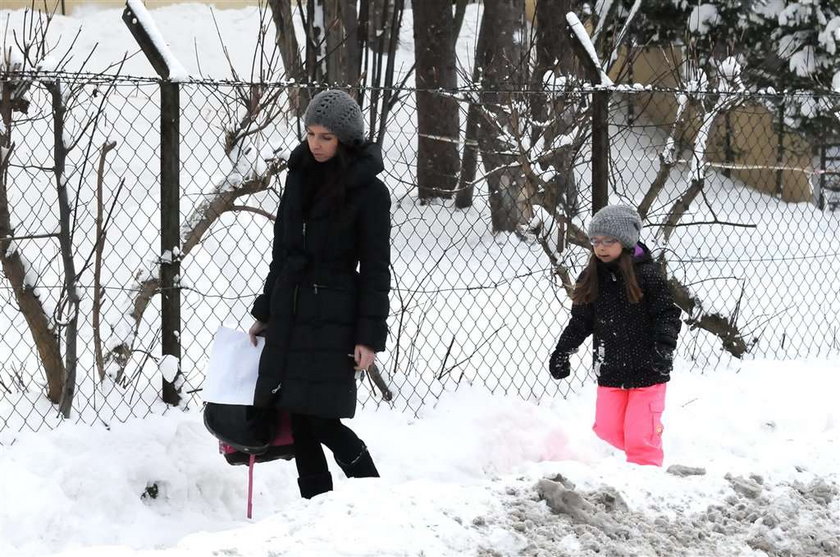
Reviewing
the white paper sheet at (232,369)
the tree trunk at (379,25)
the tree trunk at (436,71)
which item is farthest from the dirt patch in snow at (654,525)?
the tree trunk at (436,71)

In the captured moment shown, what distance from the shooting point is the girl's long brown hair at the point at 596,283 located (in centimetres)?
418

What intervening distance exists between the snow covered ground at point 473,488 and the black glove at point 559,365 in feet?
1.34

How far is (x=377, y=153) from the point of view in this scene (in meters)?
3.73

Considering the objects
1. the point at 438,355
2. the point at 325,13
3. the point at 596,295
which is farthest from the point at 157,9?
the point at 596,295

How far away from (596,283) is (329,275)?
4.15 feet

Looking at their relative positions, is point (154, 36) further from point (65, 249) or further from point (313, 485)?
point (313, 485)

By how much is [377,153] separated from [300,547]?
144 centimetres

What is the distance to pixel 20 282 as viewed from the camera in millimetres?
4418

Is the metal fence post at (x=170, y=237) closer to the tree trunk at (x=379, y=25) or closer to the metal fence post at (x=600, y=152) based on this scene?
the metal fence post at (x=600, y=152)

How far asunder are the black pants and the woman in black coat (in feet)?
0.21

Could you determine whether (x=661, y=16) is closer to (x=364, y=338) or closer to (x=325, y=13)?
(x=325, y=13)

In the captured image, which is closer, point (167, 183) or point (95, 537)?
point (95, 537)

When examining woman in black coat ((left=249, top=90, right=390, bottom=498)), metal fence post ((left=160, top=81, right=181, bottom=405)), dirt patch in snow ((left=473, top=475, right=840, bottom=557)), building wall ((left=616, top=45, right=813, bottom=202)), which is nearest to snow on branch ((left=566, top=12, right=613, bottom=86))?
woman in black coat ((left=249, top=90, right=390, bottom=498))

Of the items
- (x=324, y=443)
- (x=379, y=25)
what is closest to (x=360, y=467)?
(x=324, y=443)
